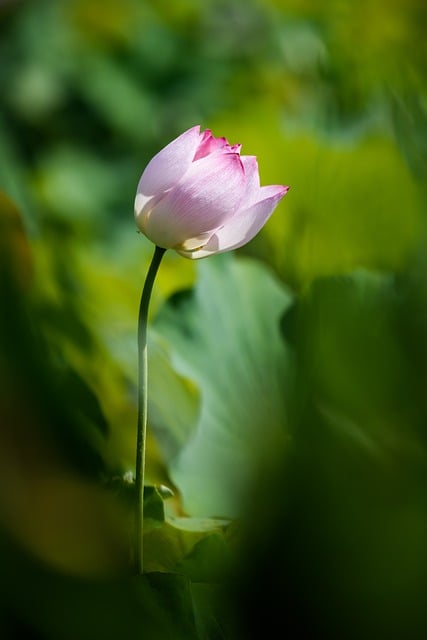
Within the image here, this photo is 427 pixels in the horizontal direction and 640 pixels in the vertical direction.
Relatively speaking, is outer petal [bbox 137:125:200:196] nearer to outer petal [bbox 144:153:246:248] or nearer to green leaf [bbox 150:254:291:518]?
outer petal [bbox 144:153:246:248]

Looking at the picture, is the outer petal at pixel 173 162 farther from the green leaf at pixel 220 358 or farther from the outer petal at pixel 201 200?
the green leaf at pixel 220 358

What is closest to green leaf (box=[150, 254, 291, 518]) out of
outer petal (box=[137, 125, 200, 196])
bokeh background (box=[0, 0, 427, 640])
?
bokeh background (box=[0, 0, 427, 640])


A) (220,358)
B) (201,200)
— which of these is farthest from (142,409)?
(220,358)

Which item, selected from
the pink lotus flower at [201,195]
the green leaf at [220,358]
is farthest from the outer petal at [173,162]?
the green leaf at [220,358]

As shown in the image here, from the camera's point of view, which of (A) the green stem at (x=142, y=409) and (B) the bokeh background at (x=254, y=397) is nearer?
(B) the bokeh background at (x=254, y=397)

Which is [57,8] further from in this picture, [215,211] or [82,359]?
[215,211]

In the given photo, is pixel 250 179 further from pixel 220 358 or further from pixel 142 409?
pixel 220 358
